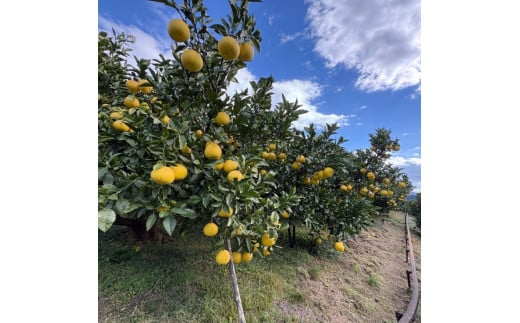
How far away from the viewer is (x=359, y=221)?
8.59 ft

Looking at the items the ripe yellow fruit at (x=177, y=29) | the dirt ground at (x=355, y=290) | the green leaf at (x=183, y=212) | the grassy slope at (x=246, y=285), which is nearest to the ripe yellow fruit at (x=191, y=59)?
the ripe yellow fruit at (x=177, y=29)

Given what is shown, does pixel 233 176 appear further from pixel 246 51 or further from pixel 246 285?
pixel 246 285

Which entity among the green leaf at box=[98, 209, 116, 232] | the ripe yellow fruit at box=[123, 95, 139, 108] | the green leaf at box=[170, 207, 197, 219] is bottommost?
the green leaf at box=[170, 207, 197, 219]

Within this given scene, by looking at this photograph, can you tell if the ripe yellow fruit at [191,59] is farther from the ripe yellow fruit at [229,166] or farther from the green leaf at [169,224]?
the green leaf at [169,224]

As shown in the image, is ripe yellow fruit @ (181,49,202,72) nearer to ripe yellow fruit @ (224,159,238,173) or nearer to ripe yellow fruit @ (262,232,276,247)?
→ ripe yellow fruit @ (224,159,238,173)

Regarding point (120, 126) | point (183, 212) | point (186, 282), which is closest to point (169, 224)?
point (183, 212)

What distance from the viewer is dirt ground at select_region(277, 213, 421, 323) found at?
1707mm

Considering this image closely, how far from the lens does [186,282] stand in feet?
5.97

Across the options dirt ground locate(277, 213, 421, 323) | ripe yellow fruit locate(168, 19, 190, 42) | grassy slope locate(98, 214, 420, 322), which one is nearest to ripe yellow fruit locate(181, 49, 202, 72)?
ripe yellow fruit locate(168, 19, 190, 42)

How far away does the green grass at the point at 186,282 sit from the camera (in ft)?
4.93
